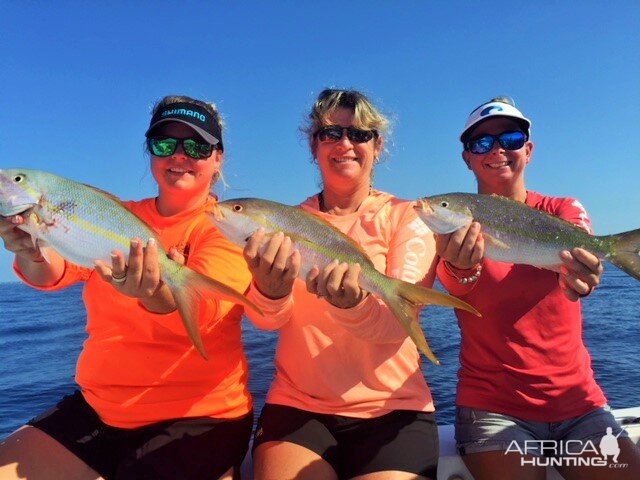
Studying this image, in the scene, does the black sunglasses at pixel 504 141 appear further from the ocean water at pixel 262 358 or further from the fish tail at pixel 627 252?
the ocean water at pixel 262 358

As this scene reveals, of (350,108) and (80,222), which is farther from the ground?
(350,108)

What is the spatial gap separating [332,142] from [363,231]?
2.46 feet

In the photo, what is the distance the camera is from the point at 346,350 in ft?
11.5

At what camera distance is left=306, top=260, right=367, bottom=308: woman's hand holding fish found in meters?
3.13

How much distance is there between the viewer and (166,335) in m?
3.36

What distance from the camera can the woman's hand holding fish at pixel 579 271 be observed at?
3.44 m

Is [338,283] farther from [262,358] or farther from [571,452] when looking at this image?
[262,358]

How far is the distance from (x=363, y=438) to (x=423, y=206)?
1.67m

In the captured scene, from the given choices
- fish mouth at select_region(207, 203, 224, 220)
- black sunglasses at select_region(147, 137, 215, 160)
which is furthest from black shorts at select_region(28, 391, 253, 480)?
black sunglasses at select_region(147, 137, 215, 160)

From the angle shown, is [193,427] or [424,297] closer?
[424,297]

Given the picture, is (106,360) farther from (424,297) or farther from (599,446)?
(599,446)

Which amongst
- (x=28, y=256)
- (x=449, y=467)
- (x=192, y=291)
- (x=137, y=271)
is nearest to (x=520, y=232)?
(x=449, y=467)

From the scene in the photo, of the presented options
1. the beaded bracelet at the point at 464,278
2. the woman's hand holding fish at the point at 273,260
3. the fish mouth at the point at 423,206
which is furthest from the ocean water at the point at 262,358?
the woman's hand holding fish at the point at 273,260

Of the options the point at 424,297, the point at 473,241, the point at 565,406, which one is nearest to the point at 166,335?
the point at 424,297
